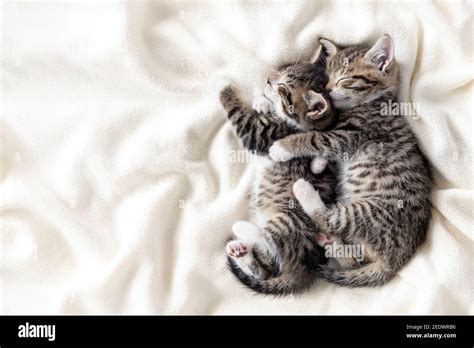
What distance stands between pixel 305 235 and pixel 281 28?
632 mm

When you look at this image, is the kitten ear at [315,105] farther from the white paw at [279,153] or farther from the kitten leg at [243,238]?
the kitten leg at [243,238]

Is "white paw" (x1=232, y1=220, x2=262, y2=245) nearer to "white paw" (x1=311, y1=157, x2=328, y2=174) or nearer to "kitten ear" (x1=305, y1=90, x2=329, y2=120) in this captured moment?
"white paw" (x1=311, y1=157, x2=328, y2=174)

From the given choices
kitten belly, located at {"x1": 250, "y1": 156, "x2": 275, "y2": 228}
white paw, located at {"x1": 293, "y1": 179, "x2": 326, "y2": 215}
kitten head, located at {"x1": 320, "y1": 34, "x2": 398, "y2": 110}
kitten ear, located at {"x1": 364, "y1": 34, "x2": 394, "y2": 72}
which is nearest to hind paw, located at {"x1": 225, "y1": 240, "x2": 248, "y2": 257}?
kitten belly, located at {"x1": 250, "y1": 156, "x2": 275, "y2": 228}

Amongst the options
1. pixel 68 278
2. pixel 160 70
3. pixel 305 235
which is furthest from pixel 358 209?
pixel 68 278

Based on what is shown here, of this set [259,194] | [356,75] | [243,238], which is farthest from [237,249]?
[356,75]

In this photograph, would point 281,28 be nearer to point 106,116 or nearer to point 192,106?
point 192,106

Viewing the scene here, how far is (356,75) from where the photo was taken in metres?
1.74

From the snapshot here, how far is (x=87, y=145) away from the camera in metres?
1.75

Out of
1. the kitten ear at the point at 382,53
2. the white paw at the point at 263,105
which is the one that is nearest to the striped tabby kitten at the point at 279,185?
the white paw at the point at 263,105

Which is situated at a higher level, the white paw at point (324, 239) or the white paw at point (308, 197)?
the white paw at point (308, 197)

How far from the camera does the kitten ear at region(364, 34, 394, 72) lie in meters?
1.67

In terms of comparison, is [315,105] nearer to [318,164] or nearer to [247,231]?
[318,164]

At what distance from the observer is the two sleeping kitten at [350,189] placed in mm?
1662

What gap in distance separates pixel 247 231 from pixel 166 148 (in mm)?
357
